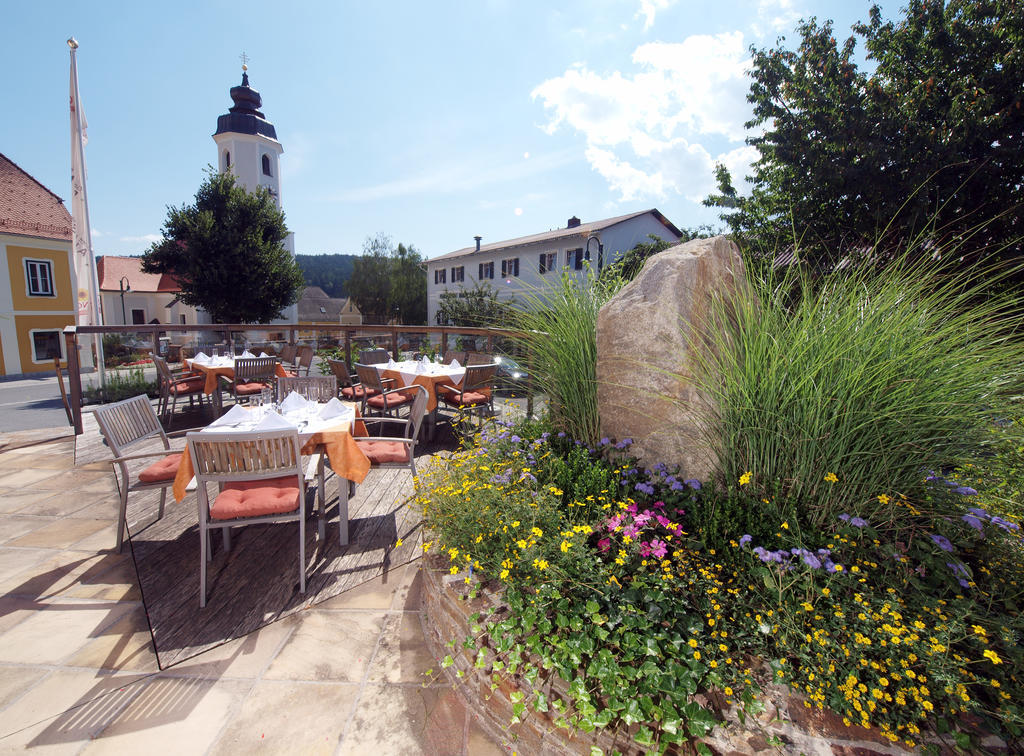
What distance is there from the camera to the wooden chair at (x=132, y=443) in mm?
2623

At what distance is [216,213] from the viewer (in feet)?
59.2

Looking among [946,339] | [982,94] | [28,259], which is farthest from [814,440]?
[28,259]

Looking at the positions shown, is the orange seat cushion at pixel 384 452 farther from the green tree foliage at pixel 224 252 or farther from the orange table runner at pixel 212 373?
the green tree foliage at pixel 224 252

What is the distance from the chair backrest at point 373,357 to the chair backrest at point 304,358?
1309 mm

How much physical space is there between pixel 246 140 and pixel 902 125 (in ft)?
116

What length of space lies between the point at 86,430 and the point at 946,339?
7.73 meters

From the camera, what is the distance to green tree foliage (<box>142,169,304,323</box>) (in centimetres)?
1758

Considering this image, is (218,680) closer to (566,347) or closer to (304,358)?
(566,347)

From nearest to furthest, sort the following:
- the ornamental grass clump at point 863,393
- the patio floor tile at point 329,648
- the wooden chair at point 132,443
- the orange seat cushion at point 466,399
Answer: the ornamental grass clump at point 863,393, the patio floor tile at point 329,648, the wooden chair at point 132,443, the orange seat cushion at point 466,399

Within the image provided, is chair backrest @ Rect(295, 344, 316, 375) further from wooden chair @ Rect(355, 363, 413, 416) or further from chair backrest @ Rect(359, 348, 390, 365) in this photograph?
Result: wooden chair @ Rect(355, 363, 413, 416)

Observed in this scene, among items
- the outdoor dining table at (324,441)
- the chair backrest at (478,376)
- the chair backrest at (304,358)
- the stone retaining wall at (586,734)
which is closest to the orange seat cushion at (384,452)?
the outdoor dining table at (324,441)

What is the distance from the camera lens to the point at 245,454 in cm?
225

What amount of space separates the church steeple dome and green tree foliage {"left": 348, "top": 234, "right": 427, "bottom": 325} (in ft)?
34.6

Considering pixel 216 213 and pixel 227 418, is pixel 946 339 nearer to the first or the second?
pixel 227 418
